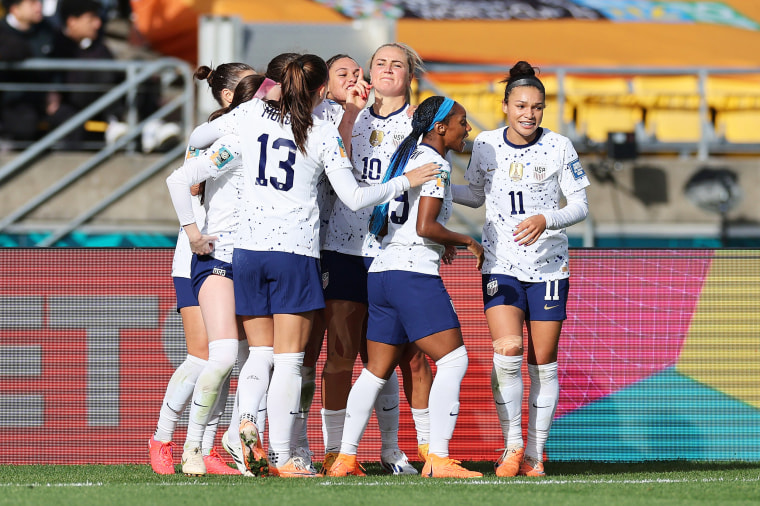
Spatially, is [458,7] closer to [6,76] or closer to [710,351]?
[6,76]

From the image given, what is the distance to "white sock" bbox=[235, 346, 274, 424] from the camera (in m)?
5.84

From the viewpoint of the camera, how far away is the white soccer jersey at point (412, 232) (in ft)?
19.4

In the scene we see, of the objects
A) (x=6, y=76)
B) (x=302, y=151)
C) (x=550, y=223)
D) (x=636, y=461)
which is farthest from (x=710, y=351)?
(x=6, y=76)

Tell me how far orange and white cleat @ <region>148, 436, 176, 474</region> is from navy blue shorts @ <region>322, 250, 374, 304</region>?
1.17 m

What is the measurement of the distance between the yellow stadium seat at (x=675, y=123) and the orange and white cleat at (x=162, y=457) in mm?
8790

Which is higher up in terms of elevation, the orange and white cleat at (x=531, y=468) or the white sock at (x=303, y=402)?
the white sock at (x=303, y=402)

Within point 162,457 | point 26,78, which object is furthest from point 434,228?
point 26,78

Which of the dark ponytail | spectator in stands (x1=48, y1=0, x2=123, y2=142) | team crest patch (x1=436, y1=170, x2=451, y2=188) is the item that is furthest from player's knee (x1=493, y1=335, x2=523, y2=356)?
spectator in stands (x1=48, y1=0, x2=123, y2=142)

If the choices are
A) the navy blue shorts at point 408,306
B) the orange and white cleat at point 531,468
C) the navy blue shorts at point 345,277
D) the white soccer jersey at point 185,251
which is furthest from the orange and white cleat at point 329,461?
the white soccer jersey at point 185,251

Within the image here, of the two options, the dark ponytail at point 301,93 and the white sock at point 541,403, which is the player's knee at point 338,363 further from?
the dark ponytail at point 301,93

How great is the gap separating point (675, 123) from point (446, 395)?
864cm

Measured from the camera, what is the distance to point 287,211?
5789mm

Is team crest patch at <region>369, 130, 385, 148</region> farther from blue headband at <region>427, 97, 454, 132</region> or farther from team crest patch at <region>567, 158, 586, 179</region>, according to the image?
team crest patch at <region>567, 158, 586, 179</region>

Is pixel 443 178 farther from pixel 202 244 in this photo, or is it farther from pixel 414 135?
pixel 202 244
